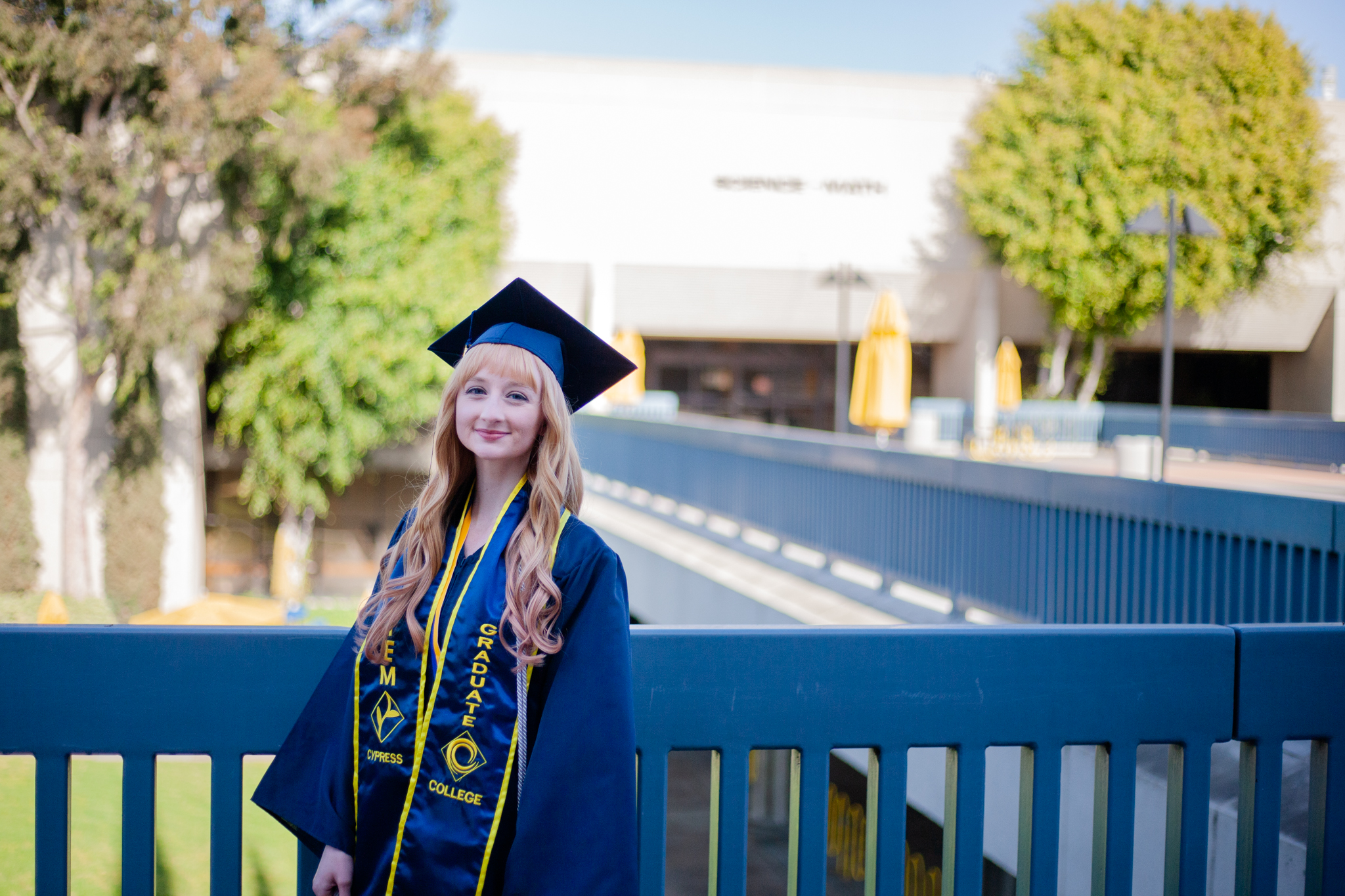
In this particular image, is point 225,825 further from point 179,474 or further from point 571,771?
point 179,474

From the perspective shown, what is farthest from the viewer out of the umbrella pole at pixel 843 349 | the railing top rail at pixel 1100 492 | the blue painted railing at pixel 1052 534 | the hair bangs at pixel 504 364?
the umbrella pole at pixel 843 349

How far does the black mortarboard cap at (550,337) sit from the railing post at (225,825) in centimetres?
90

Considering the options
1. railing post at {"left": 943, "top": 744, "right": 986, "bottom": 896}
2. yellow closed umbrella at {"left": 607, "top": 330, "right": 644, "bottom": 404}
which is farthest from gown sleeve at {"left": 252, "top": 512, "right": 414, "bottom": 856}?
yellow closed umbrella at {"left": 607, "top": 330, "right": 644, "bottom": 404}

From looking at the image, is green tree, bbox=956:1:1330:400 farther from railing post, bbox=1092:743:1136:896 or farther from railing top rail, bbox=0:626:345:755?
railing top rail, bbox=0:626:345:755

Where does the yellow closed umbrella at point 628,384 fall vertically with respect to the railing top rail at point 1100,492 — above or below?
above

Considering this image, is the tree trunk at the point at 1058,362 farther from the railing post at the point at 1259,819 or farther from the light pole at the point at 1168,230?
the railing post at the point at 1259,819

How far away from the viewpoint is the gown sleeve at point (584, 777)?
5.95ft

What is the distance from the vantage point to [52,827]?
82.3 inches

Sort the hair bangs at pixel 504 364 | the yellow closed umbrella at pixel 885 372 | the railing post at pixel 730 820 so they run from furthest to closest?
the yellow closed umbrella at pixel 885 372, the railing post at pixel 730 820, the hair bangs at pixel 504 364

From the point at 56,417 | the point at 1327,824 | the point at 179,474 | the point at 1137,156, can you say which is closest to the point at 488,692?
the point at 1327,824

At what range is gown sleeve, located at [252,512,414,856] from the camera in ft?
6.44

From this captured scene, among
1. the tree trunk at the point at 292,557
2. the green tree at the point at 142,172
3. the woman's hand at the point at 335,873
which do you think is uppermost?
the green tree at the point at 142,172

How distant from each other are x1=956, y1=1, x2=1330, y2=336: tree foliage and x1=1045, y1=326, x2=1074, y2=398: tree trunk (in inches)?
40.4

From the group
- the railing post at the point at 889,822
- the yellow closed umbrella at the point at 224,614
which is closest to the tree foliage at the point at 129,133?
the yellow closed umbrella at the point at 224,614
